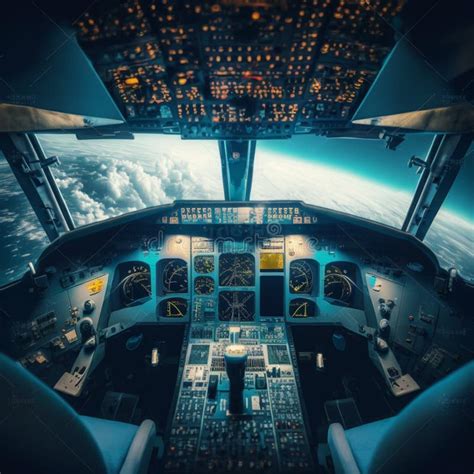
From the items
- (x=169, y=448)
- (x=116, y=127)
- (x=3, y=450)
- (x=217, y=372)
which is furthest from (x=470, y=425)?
(x=116, y=127)

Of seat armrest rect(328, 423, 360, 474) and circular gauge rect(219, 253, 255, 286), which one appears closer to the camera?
seat armrest rect(328, 423, 360, 474)

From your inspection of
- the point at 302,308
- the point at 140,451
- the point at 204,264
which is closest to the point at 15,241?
the point at 204,264

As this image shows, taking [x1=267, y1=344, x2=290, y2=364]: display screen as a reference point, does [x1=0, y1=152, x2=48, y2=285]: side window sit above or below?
above

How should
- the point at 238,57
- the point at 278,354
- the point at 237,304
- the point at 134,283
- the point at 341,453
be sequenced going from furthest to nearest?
the point at 134,283 → the point at 237,304 → the point at 278,354 → the point at 238,57 → the point at 341,453

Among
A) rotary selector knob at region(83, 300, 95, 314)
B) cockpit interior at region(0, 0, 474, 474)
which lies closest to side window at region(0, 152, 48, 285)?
cockpit interior at region(0, 0, 474, 474)

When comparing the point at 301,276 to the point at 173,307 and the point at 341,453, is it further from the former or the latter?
the point at 341,453

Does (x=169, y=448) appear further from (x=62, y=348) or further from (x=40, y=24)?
(x=40, y=24)

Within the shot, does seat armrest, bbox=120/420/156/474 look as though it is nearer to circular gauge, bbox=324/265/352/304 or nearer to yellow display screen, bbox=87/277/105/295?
yellow display screen, bbox=87/277/105/295
